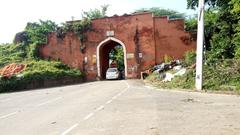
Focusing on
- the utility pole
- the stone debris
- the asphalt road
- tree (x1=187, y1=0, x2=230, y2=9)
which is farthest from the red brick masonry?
the asphalt road

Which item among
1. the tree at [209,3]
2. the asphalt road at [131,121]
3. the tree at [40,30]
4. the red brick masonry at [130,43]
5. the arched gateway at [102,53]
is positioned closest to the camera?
the asphalt road at [131,121]

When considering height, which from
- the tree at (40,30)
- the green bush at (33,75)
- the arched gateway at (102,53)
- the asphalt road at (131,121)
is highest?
the tree at (40,30)

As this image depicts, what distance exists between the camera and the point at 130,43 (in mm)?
51188

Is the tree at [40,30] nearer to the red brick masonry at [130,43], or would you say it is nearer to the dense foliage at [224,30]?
the red brick masonry at [130,43]

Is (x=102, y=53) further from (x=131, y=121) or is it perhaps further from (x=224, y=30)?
(x=131, y=121)

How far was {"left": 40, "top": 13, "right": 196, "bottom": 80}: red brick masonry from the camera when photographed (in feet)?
161

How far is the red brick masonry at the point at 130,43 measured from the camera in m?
49.0

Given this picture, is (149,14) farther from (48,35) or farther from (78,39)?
(48,35)

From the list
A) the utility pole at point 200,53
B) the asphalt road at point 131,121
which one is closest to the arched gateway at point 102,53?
the utility pole at point 200,53

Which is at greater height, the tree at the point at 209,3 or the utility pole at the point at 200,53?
the tree at the point at 209,3

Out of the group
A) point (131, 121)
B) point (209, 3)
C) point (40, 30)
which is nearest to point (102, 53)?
point (40, 30)

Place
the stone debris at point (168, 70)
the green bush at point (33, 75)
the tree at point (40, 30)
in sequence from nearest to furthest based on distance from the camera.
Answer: the stone debris at point (168, 70)
the green bush at point (33, 75)
the tree at point (40, 30)

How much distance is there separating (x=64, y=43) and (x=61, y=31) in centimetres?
155

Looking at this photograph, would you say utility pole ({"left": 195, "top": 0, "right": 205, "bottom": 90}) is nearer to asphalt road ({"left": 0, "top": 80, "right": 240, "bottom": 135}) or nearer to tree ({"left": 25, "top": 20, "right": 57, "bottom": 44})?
asphalt road ({"left": 0, "top": 80, "right": 240, "bottom": 135})
